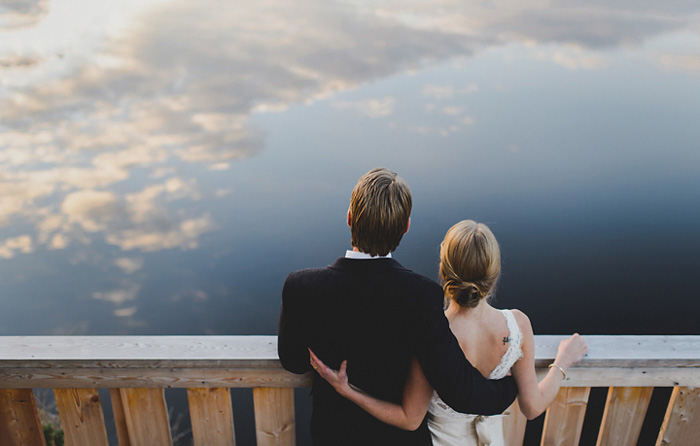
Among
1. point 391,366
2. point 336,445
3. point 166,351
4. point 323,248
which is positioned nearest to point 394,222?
point 391,366

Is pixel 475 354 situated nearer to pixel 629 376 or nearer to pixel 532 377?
pixel 532 377

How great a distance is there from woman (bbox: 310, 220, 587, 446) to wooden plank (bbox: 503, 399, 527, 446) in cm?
9

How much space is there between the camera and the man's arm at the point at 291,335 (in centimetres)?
105

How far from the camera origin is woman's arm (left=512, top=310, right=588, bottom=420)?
1192mm

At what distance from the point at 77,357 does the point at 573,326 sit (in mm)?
11681

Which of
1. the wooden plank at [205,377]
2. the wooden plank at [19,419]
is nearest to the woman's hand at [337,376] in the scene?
the wooden plank at [205,377]

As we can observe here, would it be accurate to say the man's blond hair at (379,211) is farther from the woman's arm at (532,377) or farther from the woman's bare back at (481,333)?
the woman's arm at (532,377)

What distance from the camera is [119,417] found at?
141 cm

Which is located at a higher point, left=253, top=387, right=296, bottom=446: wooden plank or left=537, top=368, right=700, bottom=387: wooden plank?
left=537, top=368, right=700, bottom=387: wooden plank

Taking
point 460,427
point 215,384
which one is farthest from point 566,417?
point 215,384

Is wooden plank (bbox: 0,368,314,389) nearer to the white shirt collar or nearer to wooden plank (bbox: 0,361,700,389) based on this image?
wooden plank (bbox: 0,361,700,389)

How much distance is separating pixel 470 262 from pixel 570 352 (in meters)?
0.50

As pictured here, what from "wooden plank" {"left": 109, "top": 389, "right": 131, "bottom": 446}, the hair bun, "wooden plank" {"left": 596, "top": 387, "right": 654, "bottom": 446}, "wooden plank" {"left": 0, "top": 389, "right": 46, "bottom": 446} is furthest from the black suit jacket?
"wooden plank" {"left": 0, "top": 389, "right": 46, "bottom": 446}

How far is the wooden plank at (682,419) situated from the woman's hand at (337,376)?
118cm
